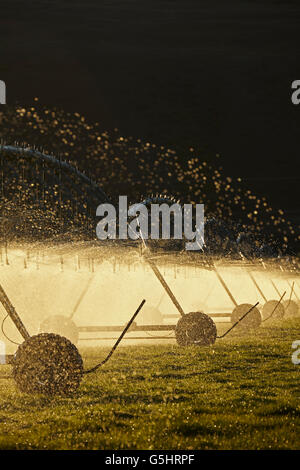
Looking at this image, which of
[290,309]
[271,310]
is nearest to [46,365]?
[271,310]

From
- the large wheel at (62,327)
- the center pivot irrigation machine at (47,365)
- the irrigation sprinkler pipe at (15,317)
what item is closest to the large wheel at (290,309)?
the large wheel at (62,327)

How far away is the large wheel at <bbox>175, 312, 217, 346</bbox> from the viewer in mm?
21344

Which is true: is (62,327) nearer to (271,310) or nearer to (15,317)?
(15,317)

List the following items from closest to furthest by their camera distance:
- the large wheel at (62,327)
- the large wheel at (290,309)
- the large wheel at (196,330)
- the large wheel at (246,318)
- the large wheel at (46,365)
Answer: the large wheel at (46,365) → the large wheel at (62,327) → the large wheel at (196,330) → the large wheel at (246,318) → the large wheel at (290,309)

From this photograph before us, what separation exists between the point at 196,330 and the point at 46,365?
10662 millimetres

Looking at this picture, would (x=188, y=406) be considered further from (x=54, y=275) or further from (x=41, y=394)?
(x=54, y=275)

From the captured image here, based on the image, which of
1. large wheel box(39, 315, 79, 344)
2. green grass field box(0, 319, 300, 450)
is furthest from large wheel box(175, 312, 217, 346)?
green grass field box(0, 319, 300, 450)

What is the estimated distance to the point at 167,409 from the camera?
10.9 meters

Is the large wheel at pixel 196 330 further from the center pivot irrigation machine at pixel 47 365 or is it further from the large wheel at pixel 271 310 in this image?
the large wheel at pixel 271 310

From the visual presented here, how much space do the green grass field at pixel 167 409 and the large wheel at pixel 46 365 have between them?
0.25 metres

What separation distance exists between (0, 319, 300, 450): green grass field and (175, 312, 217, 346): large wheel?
3177 mm

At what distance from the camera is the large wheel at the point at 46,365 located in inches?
441

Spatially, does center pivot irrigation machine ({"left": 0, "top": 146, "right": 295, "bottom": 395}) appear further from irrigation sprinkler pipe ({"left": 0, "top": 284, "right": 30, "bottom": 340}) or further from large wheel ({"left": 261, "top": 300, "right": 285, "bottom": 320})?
large wheel ({"left": 261, "top": 300, "right": 285, "bottom": 320})
